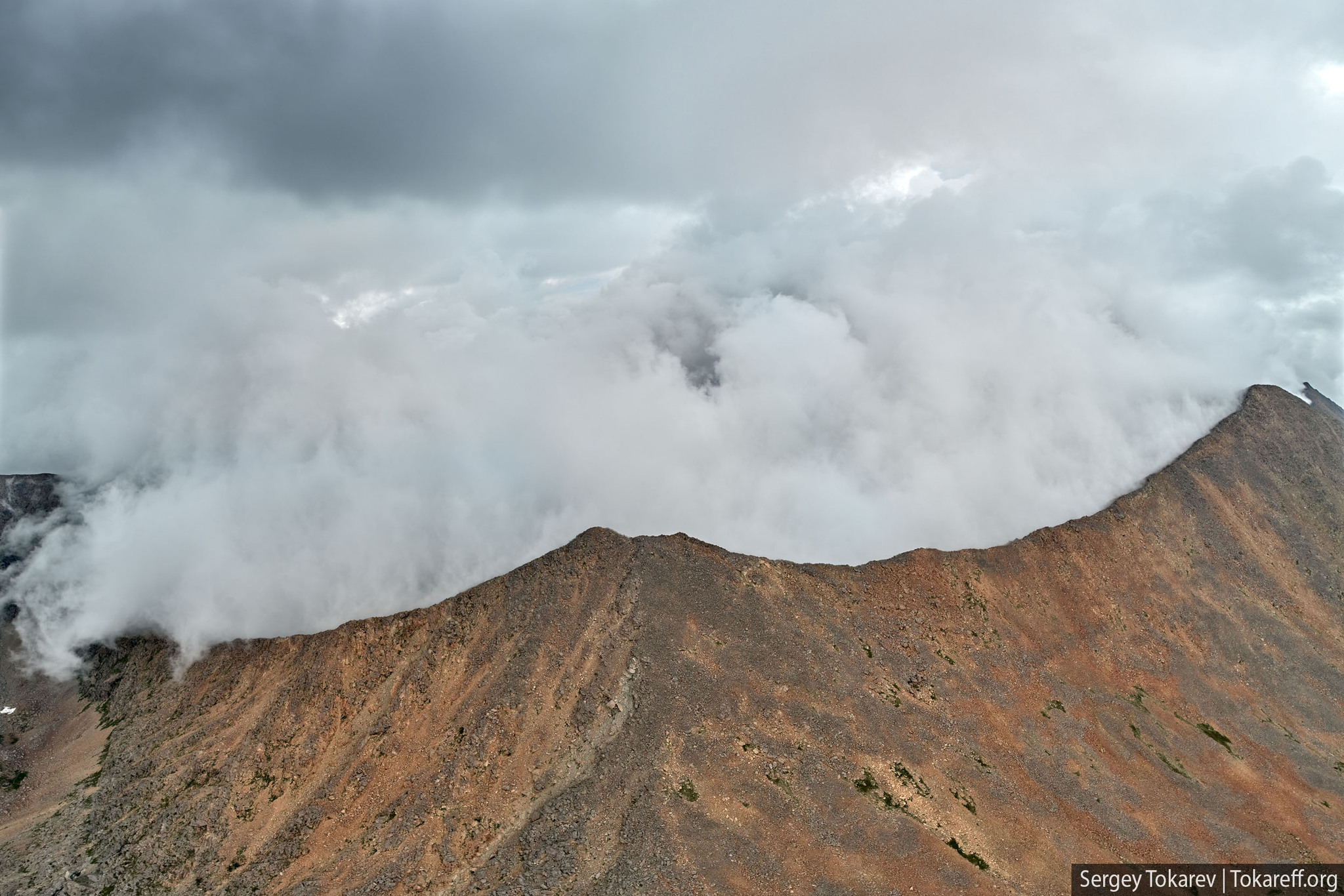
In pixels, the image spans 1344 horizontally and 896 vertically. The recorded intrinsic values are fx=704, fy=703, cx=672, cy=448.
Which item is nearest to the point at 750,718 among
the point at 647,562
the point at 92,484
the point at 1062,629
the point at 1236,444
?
the point at 647,562

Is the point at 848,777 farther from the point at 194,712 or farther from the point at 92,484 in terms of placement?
the point at 92,484

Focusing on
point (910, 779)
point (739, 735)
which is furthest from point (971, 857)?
point (739, 735)

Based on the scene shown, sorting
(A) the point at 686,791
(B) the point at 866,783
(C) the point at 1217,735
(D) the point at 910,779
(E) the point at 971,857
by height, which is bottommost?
(E) the point at 971,857

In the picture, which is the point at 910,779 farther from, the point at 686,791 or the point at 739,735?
the point at 686,791

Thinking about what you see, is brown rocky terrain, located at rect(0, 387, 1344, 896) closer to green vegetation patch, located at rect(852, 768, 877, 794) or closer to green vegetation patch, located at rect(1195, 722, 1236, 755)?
green vegetation patch, located at rect(1195, 722, 1236, 755)

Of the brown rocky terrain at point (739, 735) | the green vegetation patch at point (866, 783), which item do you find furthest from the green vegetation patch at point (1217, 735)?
the green vegetation patch at point (866, 783)

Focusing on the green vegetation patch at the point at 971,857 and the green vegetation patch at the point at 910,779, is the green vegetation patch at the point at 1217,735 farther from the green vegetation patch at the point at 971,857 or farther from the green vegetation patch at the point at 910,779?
the green vegetation patch at the point at 971,857
